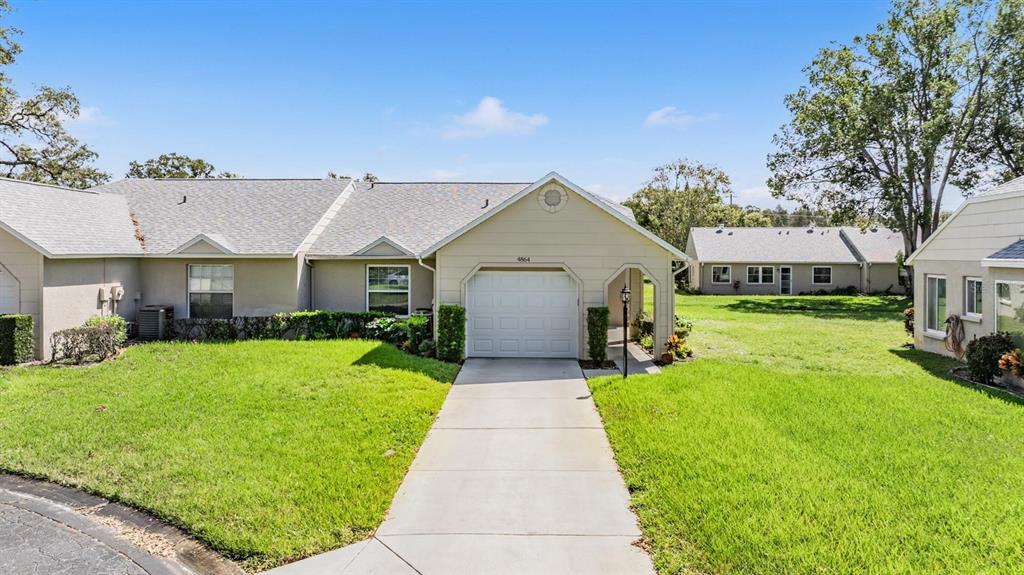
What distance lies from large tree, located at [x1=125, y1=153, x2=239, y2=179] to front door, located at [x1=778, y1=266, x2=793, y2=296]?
44.8 meters

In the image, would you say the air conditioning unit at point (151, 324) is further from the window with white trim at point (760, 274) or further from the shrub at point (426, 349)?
the window with white trim at point (760, 274)

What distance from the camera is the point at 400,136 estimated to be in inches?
906

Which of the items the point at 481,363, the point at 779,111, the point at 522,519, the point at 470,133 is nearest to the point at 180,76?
the point at 470,133

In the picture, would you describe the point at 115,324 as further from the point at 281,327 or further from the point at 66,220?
the point at 281,327

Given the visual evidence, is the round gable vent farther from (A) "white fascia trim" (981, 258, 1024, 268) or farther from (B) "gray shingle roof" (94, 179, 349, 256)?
(A) "white fascia trim" (981, 258, 1024, 268)

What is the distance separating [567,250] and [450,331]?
11.8 feet

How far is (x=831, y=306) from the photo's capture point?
30.6 meters

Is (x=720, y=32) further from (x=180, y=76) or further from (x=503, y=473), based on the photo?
(x=180, y=76)

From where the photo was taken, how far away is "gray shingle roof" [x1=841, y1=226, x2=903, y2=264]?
38.2 meters

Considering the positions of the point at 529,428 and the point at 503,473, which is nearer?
the point at 503,473

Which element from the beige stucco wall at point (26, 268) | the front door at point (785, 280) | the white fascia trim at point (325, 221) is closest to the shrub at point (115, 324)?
the beige stucco wall at point (26, 268)

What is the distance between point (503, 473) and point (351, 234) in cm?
1300

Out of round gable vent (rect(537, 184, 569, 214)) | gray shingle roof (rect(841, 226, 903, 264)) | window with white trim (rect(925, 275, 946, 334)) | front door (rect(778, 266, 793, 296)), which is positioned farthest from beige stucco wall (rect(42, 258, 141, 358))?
gray shingle roof (rect(841, 226, 903, 264))

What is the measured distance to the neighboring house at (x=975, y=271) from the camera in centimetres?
1175
